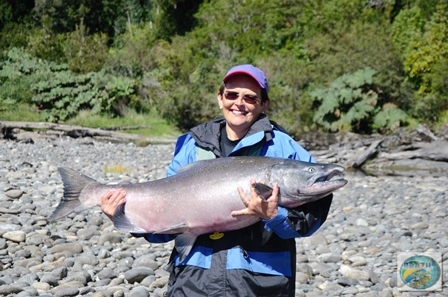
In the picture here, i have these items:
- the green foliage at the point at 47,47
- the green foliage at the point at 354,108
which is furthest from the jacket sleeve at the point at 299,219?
the green foliage at the point at 47,47

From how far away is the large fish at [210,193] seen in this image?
2451 millimetres

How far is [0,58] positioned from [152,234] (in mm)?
31109

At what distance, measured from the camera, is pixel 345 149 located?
61.7 ft

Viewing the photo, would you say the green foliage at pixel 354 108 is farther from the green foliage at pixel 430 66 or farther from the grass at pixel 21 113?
the grass at pixel 21 113

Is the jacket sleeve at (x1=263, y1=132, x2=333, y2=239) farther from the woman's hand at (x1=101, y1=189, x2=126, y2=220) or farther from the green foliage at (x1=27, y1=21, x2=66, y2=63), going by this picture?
the green foliage at (x1=27, y1=21, x2=66, y2=63)

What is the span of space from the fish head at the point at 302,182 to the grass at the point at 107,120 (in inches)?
861

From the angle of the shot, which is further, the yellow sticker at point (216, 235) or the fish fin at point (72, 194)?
the fish fin at point (72, 194)

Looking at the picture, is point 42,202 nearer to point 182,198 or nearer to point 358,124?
point 182,198

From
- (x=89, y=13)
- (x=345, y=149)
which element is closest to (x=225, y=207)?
(x=345, y=149)

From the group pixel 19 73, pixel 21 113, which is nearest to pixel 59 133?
pixel 21 113

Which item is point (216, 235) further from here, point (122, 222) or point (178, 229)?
point (122, 222)

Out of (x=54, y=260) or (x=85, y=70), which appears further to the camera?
(x=85, y=70)

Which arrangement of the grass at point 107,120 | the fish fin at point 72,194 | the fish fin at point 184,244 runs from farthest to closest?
the grass at point 107,120 < the fish fin at point 72,194 < the fish fin at point 184,244

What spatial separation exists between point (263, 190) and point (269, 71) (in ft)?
86.0
